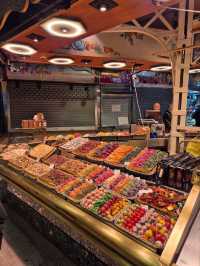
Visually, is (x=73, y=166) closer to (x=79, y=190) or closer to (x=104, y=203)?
(x=79, y=190)

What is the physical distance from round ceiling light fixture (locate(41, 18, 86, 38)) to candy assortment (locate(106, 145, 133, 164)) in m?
1.68

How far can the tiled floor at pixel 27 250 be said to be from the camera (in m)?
2.84

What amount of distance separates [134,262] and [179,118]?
4526 mm

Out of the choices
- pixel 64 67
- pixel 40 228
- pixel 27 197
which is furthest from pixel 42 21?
pixel 64 67

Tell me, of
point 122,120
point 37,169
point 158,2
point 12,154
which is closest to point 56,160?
point 37,169

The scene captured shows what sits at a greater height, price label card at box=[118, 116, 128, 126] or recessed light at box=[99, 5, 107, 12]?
recessed light at box=[99, 5, 107, 12]

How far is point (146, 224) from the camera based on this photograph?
1877 millimetres

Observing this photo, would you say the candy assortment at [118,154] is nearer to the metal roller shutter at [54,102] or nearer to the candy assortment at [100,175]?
the candy assortment at [100,175]

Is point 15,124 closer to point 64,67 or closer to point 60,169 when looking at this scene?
point 64,67

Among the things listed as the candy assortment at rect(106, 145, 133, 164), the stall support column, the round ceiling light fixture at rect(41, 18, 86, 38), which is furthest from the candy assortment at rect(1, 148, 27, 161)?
the stall support column

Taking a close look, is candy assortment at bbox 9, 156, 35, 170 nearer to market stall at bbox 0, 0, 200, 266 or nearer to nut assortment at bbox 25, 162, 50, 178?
market stall at bbox 0, 0, 200, 266

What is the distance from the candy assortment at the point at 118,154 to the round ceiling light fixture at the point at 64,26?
1676 mm

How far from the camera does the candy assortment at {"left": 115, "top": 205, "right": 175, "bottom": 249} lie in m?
1.71

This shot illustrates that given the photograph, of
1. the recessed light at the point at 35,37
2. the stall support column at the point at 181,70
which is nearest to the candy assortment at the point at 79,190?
the recessed light at the point at 35,37
